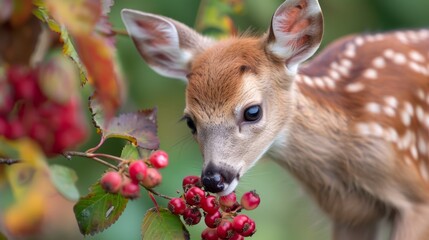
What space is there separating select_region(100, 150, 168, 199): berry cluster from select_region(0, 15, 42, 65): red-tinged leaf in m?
0.46

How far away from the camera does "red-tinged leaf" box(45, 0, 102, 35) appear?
3.42ft

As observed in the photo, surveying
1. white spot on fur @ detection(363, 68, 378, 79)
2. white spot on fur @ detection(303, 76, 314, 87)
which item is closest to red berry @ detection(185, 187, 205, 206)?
white spot on fur @ detection(303, 76, 314, 87)

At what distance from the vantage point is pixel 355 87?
394cm

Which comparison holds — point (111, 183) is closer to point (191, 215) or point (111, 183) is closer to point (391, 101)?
point (191, 215)

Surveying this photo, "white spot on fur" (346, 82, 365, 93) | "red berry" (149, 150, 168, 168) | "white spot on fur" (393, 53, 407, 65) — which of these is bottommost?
"white spot on fur" (346, 82, 365, 93)

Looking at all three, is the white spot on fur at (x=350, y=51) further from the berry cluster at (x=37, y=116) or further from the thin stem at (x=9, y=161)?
the berry cluster at (x=37, y=116)

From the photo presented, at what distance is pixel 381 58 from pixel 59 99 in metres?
3.18

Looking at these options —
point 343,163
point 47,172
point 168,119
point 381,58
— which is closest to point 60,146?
point 47,172

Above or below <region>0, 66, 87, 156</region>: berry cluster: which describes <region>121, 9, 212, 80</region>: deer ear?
below

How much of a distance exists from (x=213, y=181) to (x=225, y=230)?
0.69m

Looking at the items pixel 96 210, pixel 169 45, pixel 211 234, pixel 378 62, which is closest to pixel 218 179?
pixel 211 234

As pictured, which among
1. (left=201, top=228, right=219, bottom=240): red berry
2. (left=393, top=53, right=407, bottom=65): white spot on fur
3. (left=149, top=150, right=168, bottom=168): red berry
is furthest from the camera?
(left=393, top=53, right=407, bottom=65): white spot on fur

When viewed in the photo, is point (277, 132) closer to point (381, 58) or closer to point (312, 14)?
point (312, 14)

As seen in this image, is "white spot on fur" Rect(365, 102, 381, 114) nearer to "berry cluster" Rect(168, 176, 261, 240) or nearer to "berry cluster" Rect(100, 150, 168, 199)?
"berry cluster" Rect(168, 176, 261, 240)
